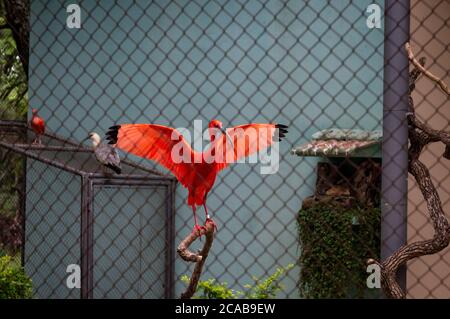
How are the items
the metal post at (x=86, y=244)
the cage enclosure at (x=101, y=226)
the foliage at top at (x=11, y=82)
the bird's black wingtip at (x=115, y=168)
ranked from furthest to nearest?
the foliage at top at (x=11, y=82)
the cage enclosure at (x=101, y=226)
the bird's black wingtip at (x=115, y=168)
the metal post at (x=86, y=244)

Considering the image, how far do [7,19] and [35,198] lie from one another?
1414 mm

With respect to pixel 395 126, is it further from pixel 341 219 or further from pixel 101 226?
pixel 101 226

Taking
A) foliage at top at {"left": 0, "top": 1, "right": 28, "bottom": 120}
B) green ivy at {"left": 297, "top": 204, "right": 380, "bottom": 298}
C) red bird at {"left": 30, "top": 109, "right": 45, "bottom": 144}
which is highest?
foliage at top at {"left": 0, "top": 1, "right": 28, "bottom": 120}

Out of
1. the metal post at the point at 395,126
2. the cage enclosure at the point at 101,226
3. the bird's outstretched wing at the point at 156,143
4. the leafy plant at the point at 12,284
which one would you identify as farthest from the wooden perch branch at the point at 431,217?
the cage enclosure at the point at 101,226

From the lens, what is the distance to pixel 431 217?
103 inches

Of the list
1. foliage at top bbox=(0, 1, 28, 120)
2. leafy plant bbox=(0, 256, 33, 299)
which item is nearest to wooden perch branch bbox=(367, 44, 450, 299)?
leafy plant bbox=(0, 256, 33, 299)

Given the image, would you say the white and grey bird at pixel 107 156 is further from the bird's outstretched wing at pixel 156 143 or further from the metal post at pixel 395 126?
the metal post at pixel 395 126

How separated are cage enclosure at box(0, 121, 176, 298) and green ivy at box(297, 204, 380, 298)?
41.2 inches

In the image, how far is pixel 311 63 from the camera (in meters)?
5.26

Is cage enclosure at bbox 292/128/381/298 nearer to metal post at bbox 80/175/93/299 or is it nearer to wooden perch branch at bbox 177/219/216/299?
metal post at bbox 80/175/93/299

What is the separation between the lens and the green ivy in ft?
16.1

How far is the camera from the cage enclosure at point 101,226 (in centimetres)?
533

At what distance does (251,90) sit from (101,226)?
1365mm
